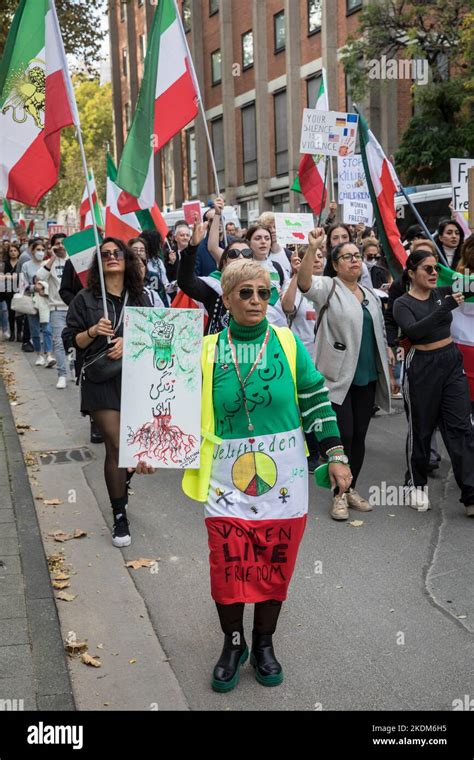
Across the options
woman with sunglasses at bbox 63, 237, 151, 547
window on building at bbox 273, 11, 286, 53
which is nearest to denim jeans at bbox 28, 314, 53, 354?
woman with sunglasses at bbox 63, 237, 151, 547

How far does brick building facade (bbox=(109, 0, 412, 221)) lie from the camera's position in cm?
2916

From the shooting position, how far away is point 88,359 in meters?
5.73

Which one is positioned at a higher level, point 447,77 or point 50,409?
point 447,77

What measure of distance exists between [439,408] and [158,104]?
3886mm

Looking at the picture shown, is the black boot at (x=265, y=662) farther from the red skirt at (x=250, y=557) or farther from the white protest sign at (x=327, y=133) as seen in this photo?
the white protest sign at (x=327, y=133)

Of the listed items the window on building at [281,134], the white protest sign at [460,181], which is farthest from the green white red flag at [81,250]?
the window on building at [281,134]

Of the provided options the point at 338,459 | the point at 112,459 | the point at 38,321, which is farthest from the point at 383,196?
the point at 38,321

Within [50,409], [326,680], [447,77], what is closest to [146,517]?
[326,680]

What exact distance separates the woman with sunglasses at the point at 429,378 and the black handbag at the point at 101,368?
6.84 feet

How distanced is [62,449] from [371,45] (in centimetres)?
1942

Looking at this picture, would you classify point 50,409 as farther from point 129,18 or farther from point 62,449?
point 129,18

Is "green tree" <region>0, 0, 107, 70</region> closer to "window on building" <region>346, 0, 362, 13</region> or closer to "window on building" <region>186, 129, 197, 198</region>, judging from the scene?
"window on building" <region>346, 0, 362, 13</region>

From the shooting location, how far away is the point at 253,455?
3.75 metres

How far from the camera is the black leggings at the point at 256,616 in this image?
12.4 ft
